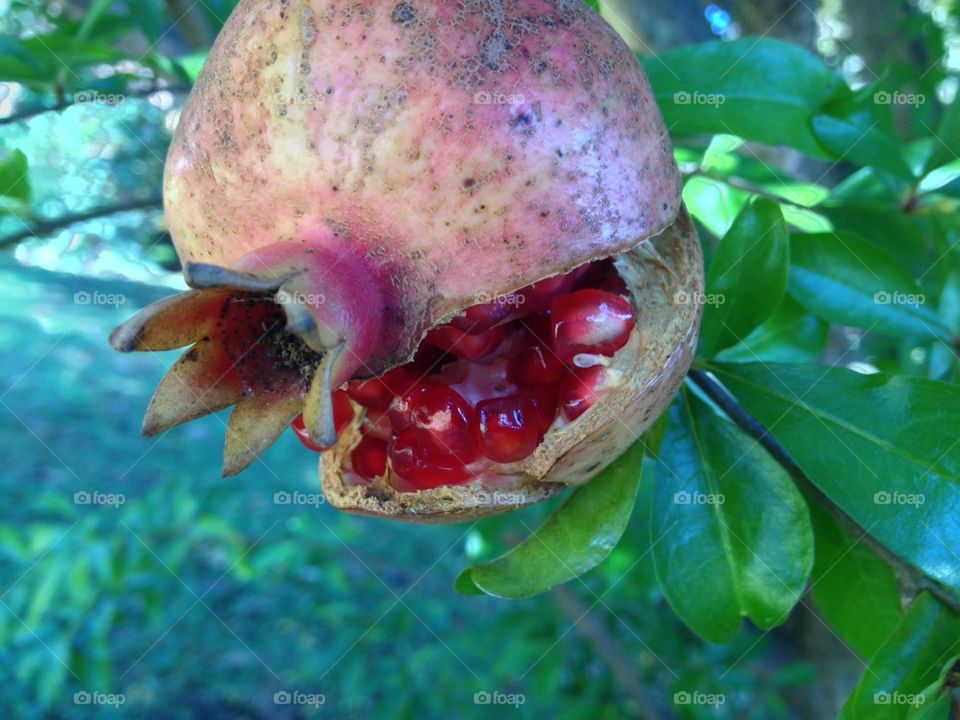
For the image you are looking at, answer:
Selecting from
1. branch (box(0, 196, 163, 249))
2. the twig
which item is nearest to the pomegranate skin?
branch (box(0, 196, 163, 249))

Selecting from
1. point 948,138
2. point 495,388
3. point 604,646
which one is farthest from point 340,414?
point 604,646

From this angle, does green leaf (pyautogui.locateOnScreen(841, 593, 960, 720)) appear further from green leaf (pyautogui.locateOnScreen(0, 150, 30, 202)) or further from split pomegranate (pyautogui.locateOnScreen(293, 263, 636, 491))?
green leaf (pyautogui.locateOnScreen(0, 150, 30, 202))

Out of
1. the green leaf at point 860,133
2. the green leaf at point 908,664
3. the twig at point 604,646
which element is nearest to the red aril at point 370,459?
the green leaf at point 908,664

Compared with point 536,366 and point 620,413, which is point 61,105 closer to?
point 536,366

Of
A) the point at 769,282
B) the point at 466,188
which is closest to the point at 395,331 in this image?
the point at 466,188

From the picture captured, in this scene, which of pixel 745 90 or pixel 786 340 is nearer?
pixel 745 90

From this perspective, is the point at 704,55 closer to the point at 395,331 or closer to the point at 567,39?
the point at 567,39
